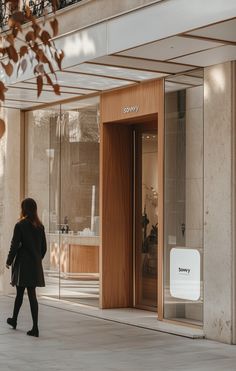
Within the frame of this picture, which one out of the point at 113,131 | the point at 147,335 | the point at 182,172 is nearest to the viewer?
the point at 147,335

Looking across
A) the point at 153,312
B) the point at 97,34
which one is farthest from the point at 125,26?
the point at 153,312

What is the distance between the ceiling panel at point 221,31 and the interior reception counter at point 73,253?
574 cm

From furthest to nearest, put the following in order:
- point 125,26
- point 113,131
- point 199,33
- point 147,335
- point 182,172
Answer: point 113,131
point 182,172
point 147,335
point 125,26
point 199,33

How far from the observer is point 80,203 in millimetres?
14641

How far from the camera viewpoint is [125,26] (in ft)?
32.9

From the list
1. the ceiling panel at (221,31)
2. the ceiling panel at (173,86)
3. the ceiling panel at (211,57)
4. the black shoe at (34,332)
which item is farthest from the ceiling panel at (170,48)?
the black shoe at (34,332)

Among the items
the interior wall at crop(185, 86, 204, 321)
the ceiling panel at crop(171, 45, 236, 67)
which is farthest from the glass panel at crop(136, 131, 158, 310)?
the ceiling panel at crop(171, 45, 236, 67)

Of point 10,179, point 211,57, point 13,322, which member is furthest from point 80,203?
point 211,57

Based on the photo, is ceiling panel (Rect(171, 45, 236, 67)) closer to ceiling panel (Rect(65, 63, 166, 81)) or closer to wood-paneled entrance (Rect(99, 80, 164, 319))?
ceiling panel (Rect(65, 63, 166, 81))

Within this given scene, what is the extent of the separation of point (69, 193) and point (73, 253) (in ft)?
3.91

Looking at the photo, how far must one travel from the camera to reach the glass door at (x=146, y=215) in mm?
13484

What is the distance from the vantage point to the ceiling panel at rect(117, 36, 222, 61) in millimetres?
9500

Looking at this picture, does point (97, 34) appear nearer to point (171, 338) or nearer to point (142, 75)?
point (142, 75)

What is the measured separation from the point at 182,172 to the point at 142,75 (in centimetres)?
163
